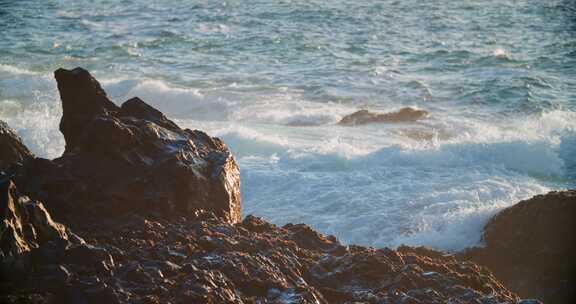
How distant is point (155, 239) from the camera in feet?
17.7

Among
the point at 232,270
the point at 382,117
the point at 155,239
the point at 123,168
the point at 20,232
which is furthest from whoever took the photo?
the point at 382,117

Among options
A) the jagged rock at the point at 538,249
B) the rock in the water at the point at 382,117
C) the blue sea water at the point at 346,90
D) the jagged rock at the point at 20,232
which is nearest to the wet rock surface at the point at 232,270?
the jagged rock at the point at 20,232

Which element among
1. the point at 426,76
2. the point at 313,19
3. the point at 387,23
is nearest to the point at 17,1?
the point at 313,19

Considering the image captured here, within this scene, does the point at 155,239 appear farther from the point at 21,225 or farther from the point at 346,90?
the point at 346,90

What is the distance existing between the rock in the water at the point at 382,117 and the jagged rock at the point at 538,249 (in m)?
8.31

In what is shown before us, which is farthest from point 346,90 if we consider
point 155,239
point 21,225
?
point 21,225

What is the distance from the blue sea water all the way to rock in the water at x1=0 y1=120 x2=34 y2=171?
4.50 metres

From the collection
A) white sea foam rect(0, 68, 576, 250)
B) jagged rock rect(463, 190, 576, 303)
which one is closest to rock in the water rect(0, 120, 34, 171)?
white sea foam rect(0, 68, 576, 250)

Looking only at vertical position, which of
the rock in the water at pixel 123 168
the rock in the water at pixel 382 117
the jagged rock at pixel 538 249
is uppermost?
the rock in the water at pixel 123 168

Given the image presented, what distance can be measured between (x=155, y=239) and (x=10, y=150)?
5.25 ft

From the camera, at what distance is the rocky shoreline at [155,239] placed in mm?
4664

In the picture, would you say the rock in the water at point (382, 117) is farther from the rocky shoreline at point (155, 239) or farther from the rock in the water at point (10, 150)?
the rock in the water at point (10, 150)

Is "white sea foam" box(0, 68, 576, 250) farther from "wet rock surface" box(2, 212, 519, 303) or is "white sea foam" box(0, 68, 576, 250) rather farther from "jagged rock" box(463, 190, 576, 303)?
"wet rock surface" box(2, 212, 519, 303)

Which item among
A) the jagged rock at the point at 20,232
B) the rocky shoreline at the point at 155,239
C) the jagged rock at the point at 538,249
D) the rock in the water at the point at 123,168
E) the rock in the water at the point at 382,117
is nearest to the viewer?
the jagged rock at the point at 20,232
